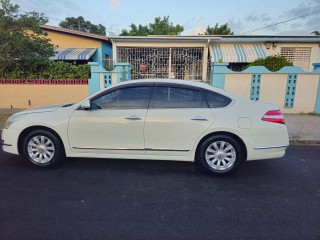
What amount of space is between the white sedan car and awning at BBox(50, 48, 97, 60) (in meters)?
9.43

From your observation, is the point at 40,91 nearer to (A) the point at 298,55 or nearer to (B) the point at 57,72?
(B) the point at 57,72

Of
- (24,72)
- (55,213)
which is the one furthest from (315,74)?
(24,72)

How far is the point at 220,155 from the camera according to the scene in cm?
364

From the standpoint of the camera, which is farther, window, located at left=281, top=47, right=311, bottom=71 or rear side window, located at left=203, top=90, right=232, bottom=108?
window, located at left=281, top=47, right=311, bottom=71

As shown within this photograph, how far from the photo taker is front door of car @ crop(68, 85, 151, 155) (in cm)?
365

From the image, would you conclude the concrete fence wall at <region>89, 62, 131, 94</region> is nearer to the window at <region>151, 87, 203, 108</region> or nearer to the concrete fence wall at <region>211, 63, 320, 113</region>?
the concrete fence wall at <region>211, 63, 320, 113</region>

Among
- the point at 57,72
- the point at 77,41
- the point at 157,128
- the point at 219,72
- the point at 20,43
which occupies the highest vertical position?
the point at 77,41

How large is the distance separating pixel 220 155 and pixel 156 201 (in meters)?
1.35

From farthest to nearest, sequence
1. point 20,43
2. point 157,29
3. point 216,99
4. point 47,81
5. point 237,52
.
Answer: point 157,29
point 237,52
point 47,81
point 20,43
point 216,99

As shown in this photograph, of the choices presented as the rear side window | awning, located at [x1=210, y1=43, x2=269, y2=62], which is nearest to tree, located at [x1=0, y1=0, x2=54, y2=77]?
the rear side window

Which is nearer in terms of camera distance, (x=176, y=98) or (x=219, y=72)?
(x=176, y=98)

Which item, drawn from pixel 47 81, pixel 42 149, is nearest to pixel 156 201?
pixel 42 149

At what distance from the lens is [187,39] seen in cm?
1223

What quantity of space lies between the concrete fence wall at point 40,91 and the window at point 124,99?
539 centimetres
